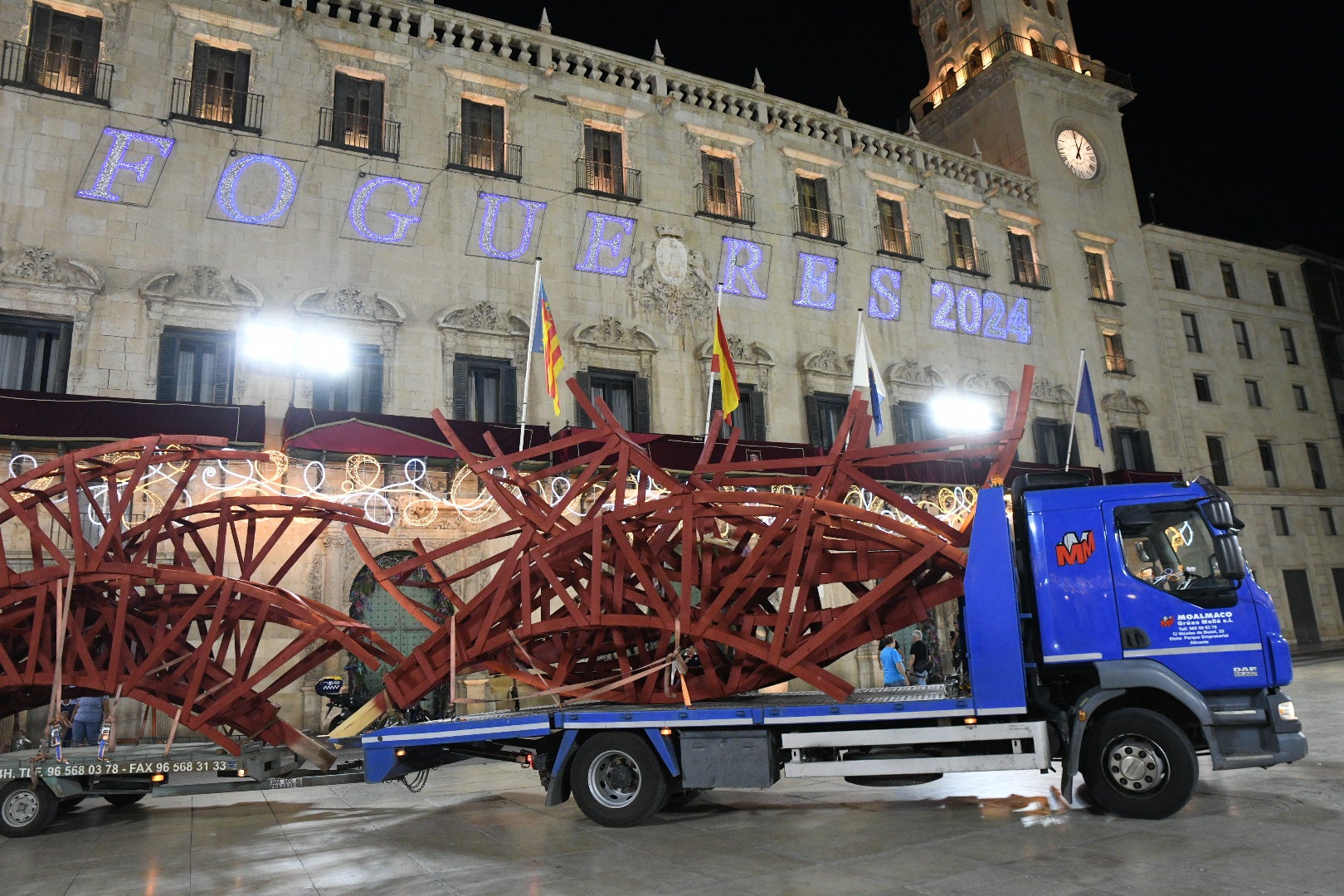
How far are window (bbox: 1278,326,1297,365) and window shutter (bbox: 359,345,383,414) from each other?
3649 centimetres

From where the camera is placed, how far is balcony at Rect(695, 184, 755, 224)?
24.8 m

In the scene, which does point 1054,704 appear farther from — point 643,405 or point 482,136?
point 482,136

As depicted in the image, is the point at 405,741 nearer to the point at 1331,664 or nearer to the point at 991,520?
the point at 991,520

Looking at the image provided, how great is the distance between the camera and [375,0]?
843 inches

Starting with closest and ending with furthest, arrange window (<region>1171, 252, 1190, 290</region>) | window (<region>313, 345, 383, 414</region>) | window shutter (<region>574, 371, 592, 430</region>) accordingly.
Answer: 1. window (<region>313, 345, 383, 414</region>)
2. window shutter (<region>574, 371, 592, 430</region>)
3. window (<region>1171, 252, 1190, 290</region>)

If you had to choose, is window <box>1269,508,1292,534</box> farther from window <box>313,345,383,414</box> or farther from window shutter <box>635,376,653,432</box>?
window <box>313,345,383,414</box>

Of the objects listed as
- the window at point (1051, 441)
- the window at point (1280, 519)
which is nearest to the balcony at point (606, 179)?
the window at point (1051, 441)

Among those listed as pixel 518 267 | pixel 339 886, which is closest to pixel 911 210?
pixel 518 267

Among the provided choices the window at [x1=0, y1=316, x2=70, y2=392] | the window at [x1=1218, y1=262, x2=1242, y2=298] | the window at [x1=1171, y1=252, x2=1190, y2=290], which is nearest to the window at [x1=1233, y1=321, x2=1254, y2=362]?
the window at [x1=1218, y1=262, x2=1242, y2=298]

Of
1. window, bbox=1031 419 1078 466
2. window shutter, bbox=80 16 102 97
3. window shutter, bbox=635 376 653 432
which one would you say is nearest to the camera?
window shutter, bbox=80 16 102 97

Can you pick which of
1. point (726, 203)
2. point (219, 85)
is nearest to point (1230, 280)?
point (726, 203)

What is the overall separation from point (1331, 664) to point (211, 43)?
32769 mm

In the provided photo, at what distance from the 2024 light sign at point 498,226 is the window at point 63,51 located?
1269mm

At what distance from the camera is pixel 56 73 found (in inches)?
722
